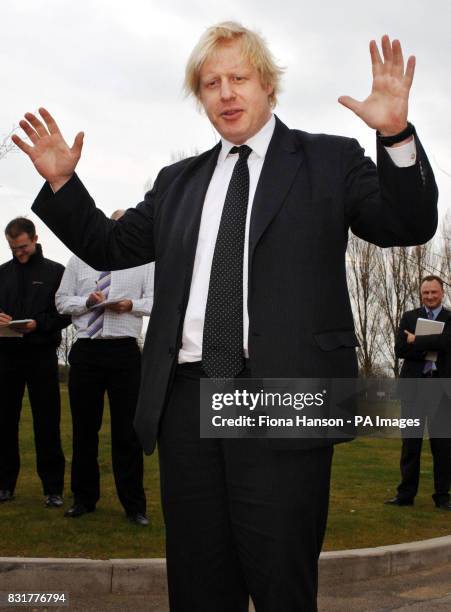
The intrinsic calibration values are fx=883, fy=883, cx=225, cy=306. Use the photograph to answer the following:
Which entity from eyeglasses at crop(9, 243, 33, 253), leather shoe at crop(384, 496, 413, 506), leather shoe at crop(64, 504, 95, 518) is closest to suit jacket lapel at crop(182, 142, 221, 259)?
leather shoe at crop(64, 504, 95, 518)

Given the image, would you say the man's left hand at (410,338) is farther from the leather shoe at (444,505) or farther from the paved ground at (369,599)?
the paved ground at (369,599)

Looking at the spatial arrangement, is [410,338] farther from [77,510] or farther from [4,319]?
[4,319]

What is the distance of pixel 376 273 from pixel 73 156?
31.9 metres

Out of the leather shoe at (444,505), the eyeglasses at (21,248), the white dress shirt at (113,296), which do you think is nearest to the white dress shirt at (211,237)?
the white dress shirt at (113,296)

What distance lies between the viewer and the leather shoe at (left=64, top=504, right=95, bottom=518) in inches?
265

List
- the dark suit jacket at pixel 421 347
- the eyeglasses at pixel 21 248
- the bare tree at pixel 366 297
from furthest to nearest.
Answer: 1. the bare tree at pixel 366 297
2. the dark suit jacket at pixel 421 347
3. the eyeglasses at pixel 21 248

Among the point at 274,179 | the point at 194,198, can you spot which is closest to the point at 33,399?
the point at 194,198

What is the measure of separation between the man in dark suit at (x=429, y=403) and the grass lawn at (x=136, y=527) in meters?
0.20

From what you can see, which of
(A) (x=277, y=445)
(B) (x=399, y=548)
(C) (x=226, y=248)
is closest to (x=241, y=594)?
(A) (x=277, y=445)

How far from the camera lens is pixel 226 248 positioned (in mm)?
2812

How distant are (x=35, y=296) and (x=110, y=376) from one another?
1192 mm

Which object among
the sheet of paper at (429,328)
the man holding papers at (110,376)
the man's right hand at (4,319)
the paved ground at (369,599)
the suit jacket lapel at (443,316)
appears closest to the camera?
the paved ground at (369,599)

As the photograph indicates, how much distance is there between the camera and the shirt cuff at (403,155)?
8.42 ft

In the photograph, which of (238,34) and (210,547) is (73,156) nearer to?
(238,34)
